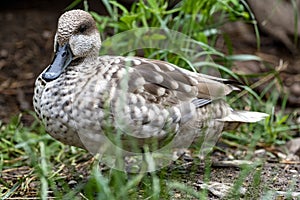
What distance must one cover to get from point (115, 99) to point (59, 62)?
13.7 inches

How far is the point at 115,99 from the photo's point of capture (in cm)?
294

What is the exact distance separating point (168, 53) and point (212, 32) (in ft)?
1.66

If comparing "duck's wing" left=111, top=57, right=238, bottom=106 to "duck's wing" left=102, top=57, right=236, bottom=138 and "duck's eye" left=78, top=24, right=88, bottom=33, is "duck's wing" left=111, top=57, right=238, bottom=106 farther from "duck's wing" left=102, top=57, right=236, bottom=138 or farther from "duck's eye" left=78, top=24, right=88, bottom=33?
"duck's eye" left=78, top=24, right=88, bottom=33

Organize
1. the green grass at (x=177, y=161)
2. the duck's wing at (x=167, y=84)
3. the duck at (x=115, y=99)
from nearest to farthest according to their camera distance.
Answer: the duck at (x=115, y=99) → the duck's wing at (x=167, y=84) → the green grass at (x=177, y=161)

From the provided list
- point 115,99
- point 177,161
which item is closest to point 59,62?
point 115,99

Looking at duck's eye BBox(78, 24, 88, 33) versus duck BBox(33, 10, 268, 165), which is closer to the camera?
duck BBox(33, 10, 268, 165)

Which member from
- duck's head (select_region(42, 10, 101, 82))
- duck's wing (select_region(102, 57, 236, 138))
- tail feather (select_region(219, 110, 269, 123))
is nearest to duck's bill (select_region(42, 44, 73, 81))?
duck's head (select_region(42, 10, 101, 82))

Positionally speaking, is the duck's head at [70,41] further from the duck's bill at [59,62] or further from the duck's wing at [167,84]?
the duck's wing at [167,84]

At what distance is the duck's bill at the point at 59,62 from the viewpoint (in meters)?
3.10

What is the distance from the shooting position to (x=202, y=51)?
417 cm

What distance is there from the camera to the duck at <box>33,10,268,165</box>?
291cm

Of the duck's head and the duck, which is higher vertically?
the duck's head

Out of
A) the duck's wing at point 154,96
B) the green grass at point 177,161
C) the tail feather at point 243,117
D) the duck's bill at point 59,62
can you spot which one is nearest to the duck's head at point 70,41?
the duck's bill at point 59,62

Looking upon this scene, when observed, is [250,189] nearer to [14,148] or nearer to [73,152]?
[73,152]
